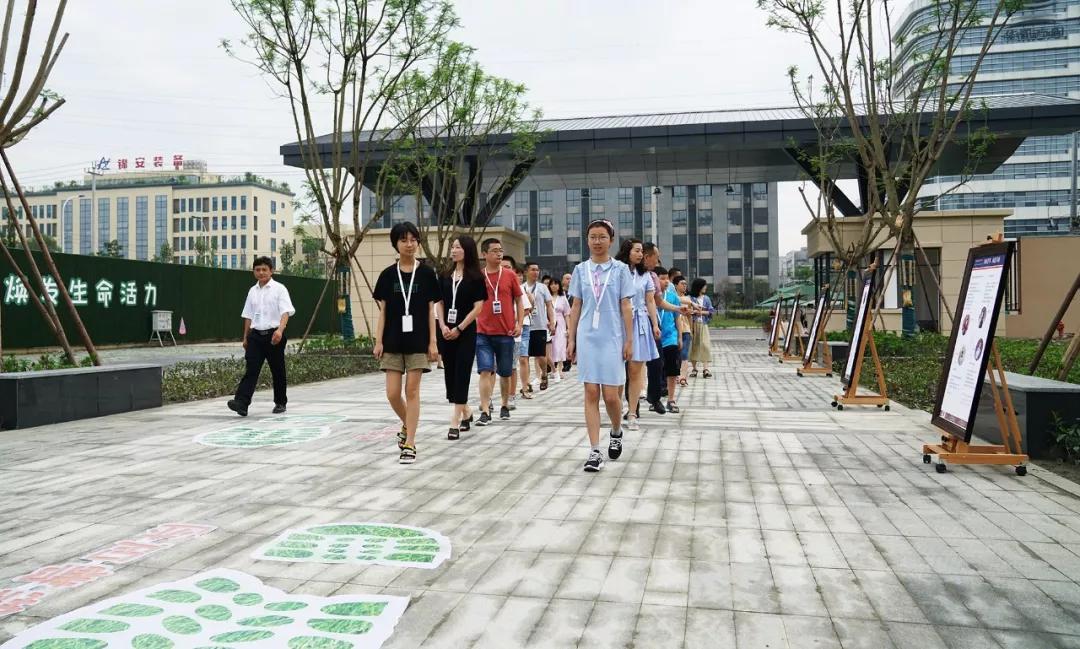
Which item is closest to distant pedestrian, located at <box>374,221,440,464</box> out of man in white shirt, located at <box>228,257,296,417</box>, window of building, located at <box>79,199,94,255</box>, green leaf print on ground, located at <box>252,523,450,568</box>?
green leaf print on ground, located at <box>252,523,450,568</box>

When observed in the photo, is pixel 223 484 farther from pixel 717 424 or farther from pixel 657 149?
pixel 657 149

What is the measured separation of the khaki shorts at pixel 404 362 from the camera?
231 inches

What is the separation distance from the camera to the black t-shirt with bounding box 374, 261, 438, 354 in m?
5.86

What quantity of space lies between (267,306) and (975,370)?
6.69 m

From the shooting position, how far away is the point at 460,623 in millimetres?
2787

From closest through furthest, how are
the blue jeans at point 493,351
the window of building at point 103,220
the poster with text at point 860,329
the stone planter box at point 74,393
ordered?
the stone planter box at point 74,393
the blue jeans at point 493,351
the poster with text at point 860,329
the window of building at point 103,220

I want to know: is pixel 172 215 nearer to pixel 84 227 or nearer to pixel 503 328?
pixel 84 227

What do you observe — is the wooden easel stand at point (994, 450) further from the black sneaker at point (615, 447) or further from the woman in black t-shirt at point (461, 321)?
the woman in black t-shirt at point (461, 321)

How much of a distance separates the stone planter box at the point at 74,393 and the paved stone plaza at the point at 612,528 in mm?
717

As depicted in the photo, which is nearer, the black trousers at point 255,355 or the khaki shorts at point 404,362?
the khaki shorts at point 404,362

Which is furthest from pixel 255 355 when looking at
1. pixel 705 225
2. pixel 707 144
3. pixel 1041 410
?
pixel 705 225

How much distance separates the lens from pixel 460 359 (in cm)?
686

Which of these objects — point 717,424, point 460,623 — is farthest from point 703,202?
point 460,623

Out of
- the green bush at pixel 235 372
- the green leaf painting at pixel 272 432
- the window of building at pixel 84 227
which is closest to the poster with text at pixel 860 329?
the green leaf painting at pixel 272 432
